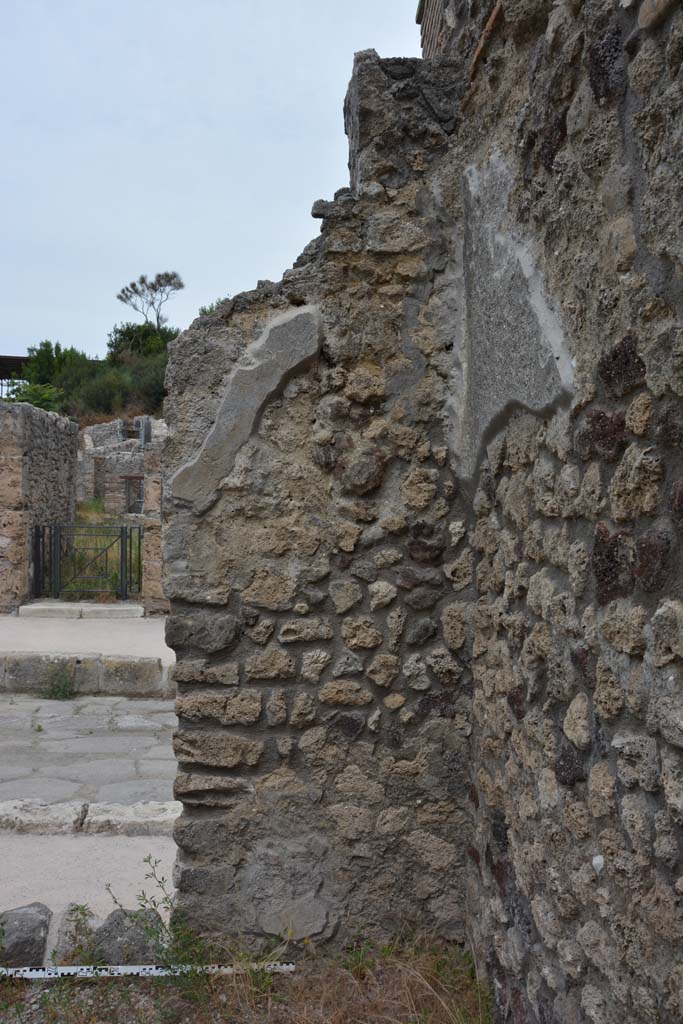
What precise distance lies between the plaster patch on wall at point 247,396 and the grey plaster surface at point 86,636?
4790 mm

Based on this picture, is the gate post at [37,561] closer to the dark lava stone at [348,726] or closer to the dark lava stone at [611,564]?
the dark lava stone at [348,726]

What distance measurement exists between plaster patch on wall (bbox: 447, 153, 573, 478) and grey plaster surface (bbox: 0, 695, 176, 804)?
3.07m

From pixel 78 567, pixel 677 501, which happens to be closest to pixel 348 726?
pixel 677 501

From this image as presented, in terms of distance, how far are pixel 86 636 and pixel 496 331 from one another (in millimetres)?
6894

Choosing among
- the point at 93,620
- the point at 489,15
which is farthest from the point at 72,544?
the point at 489,15

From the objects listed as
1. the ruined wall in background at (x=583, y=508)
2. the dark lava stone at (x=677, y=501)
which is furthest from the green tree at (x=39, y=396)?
the dark lava stone at (x=677, y=501)

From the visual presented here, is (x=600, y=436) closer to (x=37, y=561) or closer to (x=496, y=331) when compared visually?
(x=496, y=331)

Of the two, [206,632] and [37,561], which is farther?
[37,561]

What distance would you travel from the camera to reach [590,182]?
5.25ft

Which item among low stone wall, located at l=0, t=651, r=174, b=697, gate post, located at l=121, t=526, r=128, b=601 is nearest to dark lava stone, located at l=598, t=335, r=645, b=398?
low stone wall, located at l=0, t=651, r=174, b=697

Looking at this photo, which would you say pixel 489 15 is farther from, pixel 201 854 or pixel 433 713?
pixel 201 854

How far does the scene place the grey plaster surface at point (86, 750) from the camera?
4.73 metres

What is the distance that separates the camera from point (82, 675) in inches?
281

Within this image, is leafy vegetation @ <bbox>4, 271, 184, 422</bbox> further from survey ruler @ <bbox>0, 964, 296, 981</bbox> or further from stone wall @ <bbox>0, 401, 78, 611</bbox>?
survey ruler @ <bbox>0, 964, 296, 981</bbox>
